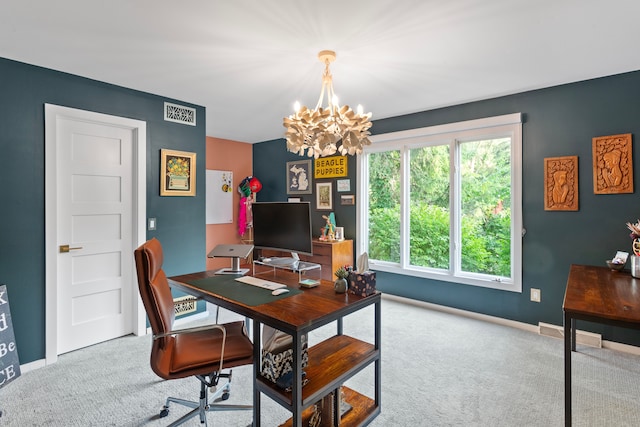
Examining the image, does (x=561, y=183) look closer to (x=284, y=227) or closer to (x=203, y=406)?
(x=284, y=227)

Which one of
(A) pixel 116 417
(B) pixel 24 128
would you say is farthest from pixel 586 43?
(B) pixel 24 128

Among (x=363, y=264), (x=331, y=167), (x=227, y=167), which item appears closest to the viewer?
(x=363, y=264)

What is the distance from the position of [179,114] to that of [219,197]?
2.22 metres

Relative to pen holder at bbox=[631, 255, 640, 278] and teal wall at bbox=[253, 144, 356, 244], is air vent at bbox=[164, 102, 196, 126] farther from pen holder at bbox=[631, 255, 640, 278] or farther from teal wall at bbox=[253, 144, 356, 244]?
pen holder at bbox=[631, 255, 640, 278]

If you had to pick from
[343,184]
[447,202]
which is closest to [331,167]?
[343,184]

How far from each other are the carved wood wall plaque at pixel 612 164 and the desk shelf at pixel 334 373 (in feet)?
8.75

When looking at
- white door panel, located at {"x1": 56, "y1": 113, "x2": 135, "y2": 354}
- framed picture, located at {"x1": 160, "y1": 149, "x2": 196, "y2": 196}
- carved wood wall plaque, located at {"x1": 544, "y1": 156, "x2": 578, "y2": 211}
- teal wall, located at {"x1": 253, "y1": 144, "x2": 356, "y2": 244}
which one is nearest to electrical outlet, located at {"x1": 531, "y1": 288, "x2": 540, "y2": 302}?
carved wood wall plaque, located at {"x1": 544, "y1": 156, "x2": 578, "y2": 211}

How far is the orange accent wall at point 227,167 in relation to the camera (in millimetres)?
5472

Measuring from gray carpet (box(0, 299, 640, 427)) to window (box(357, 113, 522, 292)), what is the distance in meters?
0.90

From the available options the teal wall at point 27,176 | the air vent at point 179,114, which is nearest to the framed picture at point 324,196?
the air vent at point 179,114

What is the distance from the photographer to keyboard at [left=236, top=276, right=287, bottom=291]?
6.70 feet

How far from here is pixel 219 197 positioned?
5602 mm

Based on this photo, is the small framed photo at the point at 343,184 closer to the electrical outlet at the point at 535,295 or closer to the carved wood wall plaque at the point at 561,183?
the carved wood wall plaque at the point at 561,183

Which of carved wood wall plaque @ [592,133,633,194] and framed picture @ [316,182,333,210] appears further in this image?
framed picture @ [316,182,333,210]
